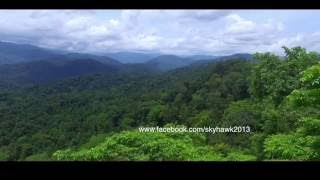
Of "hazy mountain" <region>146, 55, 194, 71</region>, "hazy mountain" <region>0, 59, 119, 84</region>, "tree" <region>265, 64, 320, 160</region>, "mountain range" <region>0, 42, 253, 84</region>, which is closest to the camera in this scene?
"tree" <region>265, 64, 320, 160</region>

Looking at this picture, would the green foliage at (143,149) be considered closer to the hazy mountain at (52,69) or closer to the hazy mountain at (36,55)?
the hazy mountain at (36,55)

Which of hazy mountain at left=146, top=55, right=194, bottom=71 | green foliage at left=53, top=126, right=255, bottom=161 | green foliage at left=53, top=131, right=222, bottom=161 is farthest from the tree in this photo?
hazy mountain at left=146, top=55, right=194, bottom=71

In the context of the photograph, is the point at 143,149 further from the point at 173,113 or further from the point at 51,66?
the point at 51,66

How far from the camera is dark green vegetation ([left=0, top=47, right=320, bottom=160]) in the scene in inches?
272

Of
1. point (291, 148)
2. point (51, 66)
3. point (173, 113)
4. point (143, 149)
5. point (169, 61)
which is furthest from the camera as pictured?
point (51, 66)

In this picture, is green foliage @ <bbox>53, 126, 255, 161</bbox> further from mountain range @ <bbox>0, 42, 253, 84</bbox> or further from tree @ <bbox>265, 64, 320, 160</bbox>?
mountain range @ <bbox>0, 42, 253, 84</bbox>

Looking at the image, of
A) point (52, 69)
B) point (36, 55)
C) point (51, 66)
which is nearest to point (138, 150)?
point (36, 55)

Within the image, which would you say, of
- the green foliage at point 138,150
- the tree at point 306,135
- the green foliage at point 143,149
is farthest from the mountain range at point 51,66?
the tree at point 306,135

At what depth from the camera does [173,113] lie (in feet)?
29.6

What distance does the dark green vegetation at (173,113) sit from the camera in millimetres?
6910
